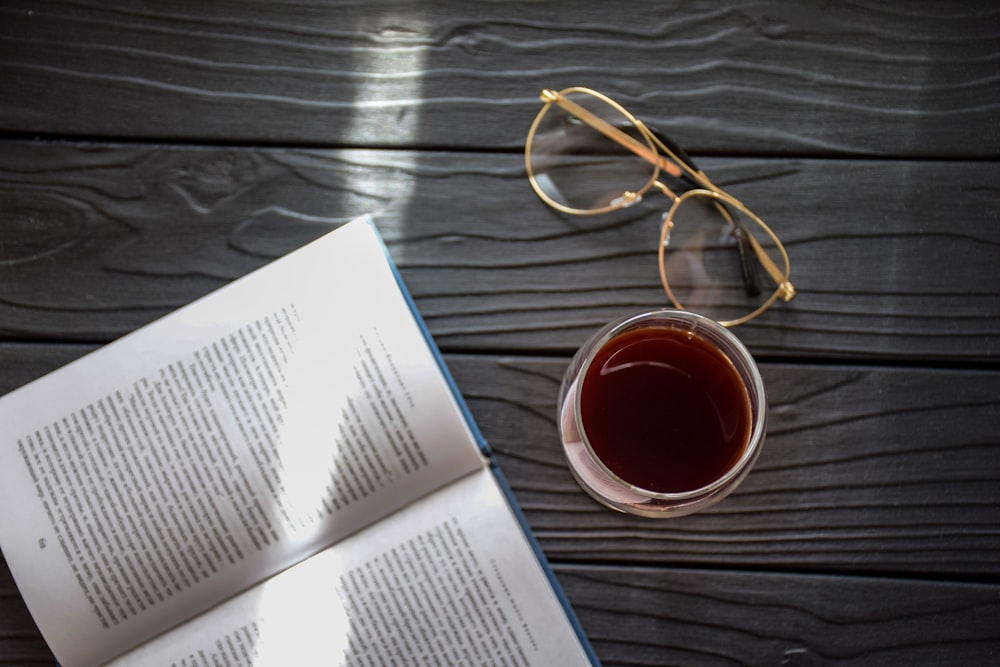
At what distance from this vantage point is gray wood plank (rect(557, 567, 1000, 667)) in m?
0.63

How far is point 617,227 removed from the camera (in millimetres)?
663

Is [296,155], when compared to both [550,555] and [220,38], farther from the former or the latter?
[550,555]

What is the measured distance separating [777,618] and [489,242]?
1.27 ft

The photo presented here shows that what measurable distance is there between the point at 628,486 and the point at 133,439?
1.29 feet

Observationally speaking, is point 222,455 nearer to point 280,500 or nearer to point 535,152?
point 280,500

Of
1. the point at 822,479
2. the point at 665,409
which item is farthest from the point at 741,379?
the point at 822,479

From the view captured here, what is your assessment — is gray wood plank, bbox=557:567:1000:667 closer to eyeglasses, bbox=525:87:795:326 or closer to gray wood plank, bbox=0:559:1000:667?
gray wood plank, bbox=0:559:1000:667

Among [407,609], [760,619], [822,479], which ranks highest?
[822,479]

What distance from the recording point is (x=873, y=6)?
2.21ft

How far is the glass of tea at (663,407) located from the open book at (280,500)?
11 centimetres

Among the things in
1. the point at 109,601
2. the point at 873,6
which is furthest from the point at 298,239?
the point at 873,6

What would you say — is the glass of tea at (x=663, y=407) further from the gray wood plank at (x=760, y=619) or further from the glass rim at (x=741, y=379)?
the gray wood plank at (x=760, y=619)

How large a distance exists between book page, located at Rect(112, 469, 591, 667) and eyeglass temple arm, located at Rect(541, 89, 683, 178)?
1.01 feet

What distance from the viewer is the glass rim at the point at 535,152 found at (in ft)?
2.17
